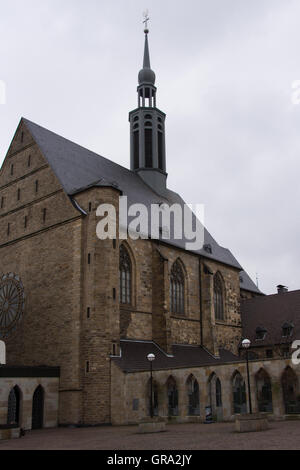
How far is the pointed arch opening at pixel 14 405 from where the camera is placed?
1022 inches

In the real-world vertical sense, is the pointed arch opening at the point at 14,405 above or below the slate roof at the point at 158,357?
below

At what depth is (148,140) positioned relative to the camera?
151 ft

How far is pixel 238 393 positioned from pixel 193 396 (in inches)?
99.8

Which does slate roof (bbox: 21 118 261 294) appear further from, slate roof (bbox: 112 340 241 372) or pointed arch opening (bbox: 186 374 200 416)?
pointed arch opening (bbox: 186 374 200 416)

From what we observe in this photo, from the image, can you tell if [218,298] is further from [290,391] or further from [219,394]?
[290,391]

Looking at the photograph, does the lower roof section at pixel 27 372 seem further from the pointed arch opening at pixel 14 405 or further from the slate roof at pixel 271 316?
the slate roof at pixel 271 316

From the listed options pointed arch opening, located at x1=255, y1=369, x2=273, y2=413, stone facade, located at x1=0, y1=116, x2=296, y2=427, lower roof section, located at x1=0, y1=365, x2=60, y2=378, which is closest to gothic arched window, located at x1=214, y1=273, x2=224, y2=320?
stone facade, located at x1=0, y1=116, x2=296, y2=427

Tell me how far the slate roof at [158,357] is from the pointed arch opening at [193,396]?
2.70 ft

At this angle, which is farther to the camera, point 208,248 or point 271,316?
point 271,316

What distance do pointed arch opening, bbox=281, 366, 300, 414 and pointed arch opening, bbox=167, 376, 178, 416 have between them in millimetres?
6273

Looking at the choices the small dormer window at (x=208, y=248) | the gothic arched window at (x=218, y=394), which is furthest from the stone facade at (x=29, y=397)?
the small dormer window at (x=208, y=248)

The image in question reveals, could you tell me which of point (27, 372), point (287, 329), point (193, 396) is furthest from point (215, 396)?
point (287, 329)

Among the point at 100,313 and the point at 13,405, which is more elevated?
the point at 100,313
